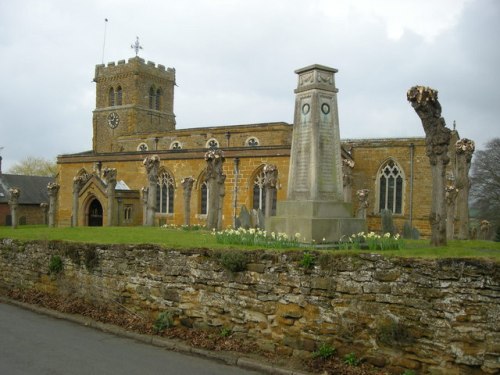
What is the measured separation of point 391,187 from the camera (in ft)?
105

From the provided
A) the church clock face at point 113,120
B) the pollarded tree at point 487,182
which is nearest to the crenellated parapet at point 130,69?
the church clock face at point 113,120

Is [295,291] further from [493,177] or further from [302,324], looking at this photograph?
[493,177]

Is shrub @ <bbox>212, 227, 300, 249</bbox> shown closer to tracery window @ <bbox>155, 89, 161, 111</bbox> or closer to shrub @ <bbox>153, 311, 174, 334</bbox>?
shrub @ <bbox>153, 311, 174, 334</bbox>

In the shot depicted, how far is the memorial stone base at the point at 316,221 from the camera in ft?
33.2

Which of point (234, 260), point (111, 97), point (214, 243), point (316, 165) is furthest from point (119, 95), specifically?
point (234, 260)

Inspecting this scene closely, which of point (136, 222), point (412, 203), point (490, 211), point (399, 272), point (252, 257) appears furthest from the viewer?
point (490, 211)

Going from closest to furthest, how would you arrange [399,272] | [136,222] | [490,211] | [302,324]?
[399,272] → [302,324] → [136,222] → [490,211]

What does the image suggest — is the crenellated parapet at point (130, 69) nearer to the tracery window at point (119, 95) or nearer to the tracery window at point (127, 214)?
the tracery window at point (119, 95)

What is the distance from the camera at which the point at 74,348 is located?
868cm

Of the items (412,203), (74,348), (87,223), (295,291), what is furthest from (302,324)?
(87,223)

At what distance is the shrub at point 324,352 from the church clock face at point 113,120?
49084mm

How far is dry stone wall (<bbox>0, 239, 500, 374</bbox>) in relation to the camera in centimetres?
607

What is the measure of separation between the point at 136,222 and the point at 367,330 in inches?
1112

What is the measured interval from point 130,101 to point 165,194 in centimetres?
2191
